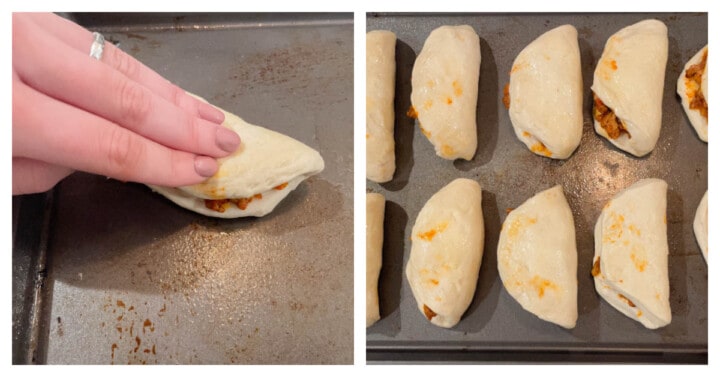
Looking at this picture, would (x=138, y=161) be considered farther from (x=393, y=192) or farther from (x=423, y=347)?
(x=423, y=347)


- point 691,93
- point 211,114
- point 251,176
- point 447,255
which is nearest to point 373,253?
point 447,255

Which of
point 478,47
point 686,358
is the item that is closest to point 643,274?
point 686,358

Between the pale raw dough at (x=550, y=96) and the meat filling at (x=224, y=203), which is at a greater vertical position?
the pale raw dough at (x=550, y=96)

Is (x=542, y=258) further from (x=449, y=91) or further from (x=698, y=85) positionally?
(x=698, y=85)

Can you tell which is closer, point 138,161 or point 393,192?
point 138,161

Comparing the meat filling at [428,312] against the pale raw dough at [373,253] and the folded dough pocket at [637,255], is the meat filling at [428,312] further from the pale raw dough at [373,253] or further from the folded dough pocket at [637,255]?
the folded dough pocket at [637,255]

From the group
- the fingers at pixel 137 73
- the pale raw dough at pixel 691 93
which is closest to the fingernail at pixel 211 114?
the fingers at pixel 137 73

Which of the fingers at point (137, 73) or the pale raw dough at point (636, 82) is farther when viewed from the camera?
the pale raw dough at point (636, 82)
